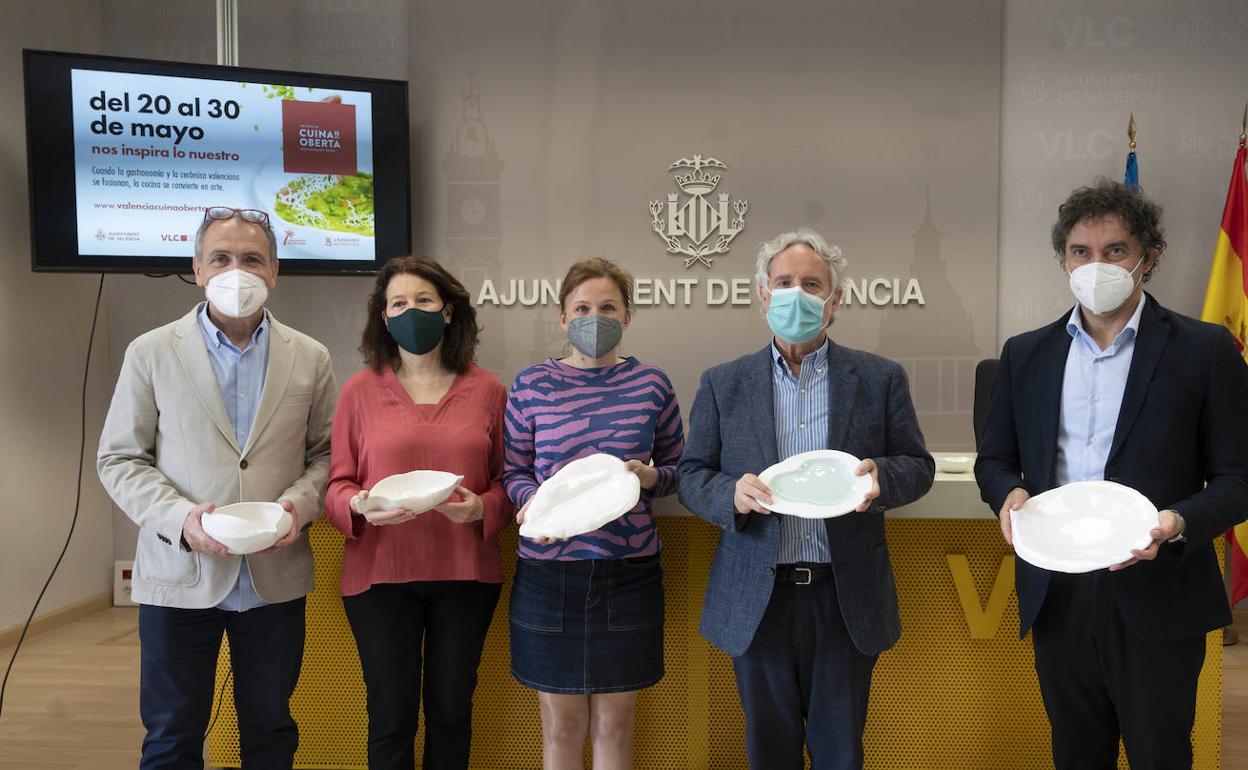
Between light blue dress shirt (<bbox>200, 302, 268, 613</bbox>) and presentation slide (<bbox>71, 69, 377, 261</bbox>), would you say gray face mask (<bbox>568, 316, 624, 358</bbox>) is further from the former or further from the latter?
presentation slide (<bbox>71, 69, 377, 261</bbox>)

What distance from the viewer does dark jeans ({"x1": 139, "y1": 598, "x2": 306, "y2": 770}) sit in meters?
2.11

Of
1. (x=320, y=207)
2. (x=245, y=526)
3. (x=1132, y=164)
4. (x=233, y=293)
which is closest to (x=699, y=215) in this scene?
(x=320, y=207)

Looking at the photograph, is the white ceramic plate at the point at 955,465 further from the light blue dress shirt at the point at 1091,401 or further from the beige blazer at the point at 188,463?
the beige blazer at the point at 188,463

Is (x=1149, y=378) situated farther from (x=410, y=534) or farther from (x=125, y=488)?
(x=125, y=488)

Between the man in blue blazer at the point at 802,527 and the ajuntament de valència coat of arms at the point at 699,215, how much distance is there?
9.53ft

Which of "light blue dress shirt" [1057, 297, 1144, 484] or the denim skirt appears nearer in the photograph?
"light blue dress shirt" [1057, 297, 1144, 484]

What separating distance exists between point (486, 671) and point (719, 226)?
118 inches

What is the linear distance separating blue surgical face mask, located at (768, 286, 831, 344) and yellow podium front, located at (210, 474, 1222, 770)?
3.03ft

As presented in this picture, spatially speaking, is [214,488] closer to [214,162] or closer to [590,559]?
[590,559]

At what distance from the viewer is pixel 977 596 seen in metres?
2.64

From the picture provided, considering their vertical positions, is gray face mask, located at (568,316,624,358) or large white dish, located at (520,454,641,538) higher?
gray face mask, located at (568,316,624,358)

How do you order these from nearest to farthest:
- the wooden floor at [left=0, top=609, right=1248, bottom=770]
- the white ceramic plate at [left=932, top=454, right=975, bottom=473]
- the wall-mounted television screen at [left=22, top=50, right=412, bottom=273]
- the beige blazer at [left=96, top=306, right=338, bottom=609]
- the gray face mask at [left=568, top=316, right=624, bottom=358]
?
the beige blazer at [left=96, top=306, right=338, bottom=609] < the gray face mask at [left=568, top=316, right=624, bottom=358] < the white ceramic plate at [left=932, top=454, right=975, bottom=473] < the wooden floor at [left=0, top=609, right=1248, bottom=770] < the wall-mounted television screen at [left=22, top=50, right=412, bottom=273]

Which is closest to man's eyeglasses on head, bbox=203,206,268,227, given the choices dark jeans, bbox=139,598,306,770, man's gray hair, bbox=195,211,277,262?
man's gray hair, bbox=195,211,277,262

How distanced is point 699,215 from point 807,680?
3386 millimetres
